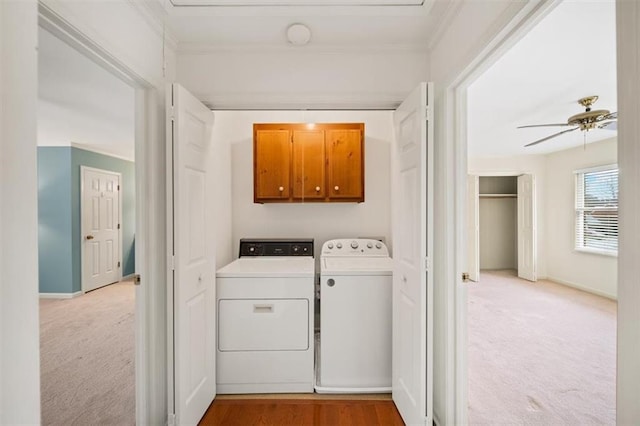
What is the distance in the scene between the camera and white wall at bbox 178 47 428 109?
77.8 inches

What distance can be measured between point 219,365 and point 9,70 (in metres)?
2.10

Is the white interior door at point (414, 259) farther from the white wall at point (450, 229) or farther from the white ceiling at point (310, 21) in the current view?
the white ceiling at point (310, 21)

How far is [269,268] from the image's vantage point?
2332 millimetres

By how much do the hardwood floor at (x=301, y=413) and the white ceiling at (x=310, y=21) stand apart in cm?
245

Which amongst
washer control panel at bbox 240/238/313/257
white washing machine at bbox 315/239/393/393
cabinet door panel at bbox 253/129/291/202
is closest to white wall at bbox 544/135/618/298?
white washing machine at bbox 315/239/393/393

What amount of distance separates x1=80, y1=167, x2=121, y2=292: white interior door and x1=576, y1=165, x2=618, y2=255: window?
8125mm

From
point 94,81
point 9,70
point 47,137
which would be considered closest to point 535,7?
point 9,70

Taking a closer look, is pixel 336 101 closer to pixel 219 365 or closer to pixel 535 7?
pixel 535 7

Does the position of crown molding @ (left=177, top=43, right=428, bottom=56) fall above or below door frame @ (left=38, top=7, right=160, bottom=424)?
above

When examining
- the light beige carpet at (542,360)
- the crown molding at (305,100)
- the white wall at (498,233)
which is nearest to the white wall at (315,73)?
the crown molding at (305,100)

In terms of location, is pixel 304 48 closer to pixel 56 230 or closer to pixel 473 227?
pixel 56 230

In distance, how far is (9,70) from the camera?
0.64m

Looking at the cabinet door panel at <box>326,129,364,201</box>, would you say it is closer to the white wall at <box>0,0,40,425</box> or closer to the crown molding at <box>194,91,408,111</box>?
the crown molding at <box>194,91,408,111</box>

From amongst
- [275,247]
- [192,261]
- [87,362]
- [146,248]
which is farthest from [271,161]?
[87,362]
